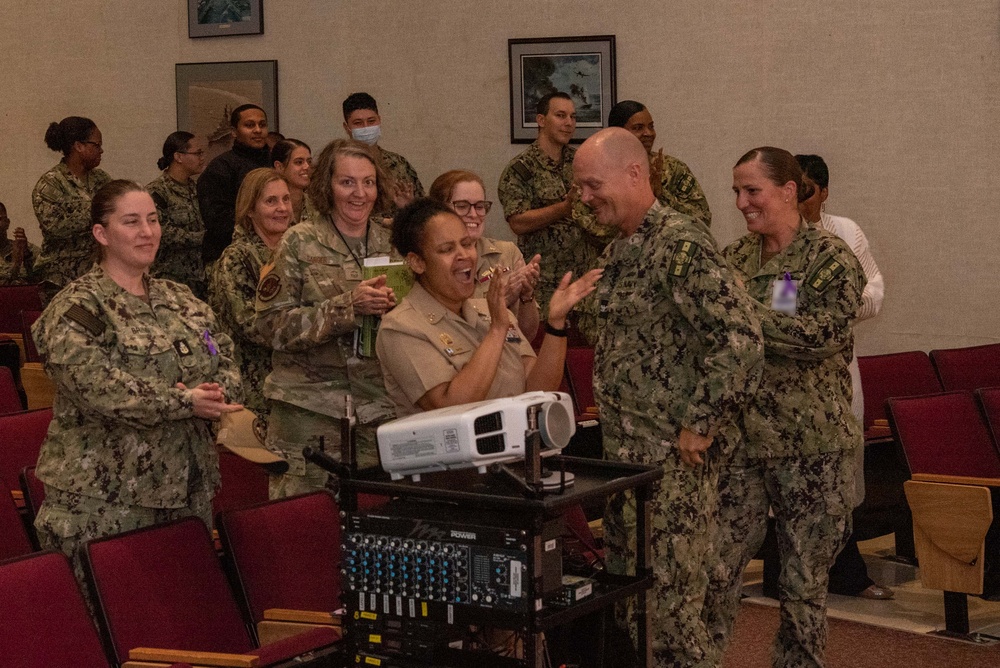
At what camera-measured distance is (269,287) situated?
3.90 meters

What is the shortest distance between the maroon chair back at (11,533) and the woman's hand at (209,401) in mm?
783

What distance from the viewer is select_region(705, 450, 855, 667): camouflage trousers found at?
12.4 ft

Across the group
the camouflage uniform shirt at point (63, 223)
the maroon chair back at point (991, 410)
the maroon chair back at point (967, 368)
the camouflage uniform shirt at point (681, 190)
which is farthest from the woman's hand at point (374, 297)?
the camouflage uniform shirt at point (63, 223)

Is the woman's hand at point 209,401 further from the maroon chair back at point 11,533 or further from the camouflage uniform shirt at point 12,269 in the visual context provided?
the camouflage uniform shirt at point 12,269

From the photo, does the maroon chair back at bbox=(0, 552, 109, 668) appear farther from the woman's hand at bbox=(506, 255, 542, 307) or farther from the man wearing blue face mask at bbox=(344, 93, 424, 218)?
the man wearing blue face mask at bbox=(344, 93, 424, 218)

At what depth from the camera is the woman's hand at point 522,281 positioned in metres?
3.43

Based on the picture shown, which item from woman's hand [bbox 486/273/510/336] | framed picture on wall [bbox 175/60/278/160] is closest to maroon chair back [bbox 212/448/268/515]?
woman's hand [bbox 486/273/510/336]

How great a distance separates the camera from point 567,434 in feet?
9.11

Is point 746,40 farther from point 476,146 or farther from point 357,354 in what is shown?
point 357,354

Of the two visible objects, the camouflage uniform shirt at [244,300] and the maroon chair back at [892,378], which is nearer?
the camouflage uniform shirt at [244,300]

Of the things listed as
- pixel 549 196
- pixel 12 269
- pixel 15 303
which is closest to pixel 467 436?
pixel 549 196

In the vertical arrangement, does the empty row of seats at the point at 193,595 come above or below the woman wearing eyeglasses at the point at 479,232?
below

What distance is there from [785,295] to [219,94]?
17.8ft

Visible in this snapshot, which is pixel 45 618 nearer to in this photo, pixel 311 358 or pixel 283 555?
pixel 283 555
